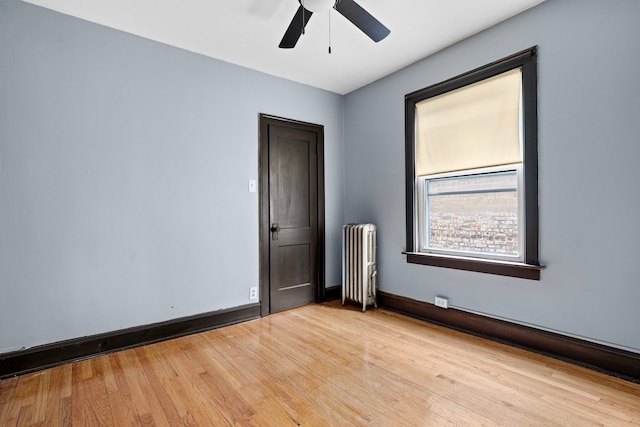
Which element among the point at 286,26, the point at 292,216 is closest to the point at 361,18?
the point at 286,26

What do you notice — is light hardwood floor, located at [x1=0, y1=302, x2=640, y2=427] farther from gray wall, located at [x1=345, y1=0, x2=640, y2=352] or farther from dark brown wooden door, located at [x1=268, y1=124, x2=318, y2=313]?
dark brown wooden door, located at [x1=268, y1=124, x2=318, y2=313]

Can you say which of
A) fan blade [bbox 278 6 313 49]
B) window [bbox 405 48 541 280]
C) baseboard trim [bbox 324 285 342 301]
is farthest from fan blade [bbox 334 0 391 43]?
baseboard trim [bbox 324 285 342 301]

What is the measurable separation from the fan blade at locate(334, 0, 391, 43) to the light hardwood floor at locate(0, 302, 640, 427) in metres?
2.37

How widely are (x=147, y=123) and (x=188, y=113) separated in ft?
1.25

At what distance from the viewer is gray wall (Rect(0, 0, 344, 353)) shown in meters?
2.26

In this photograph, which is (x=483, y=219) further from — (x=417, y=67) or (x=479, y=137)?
(x=417, y=67)

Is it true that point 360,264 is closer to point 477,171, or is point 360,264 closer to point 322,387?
point 477,171

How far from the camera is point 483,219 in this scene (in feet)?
9.25

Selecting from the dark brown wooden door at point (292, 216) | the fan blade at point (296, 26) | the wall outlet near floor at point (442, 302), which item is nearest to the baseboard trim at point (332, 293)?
the dark brown wooden door at point (292, 216)

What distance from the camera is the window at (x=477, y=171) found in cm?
249

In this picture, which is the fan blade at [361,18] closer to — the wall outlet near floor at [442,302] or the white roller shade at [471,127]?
the white roller shade at [471,127]

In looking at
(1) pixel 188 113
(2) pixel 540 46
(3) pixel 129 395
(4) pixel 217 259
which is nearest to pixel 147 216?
(4) pixel 217 259

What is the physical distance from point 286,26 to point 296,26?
597mm

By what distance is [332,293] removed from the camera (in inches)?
159
